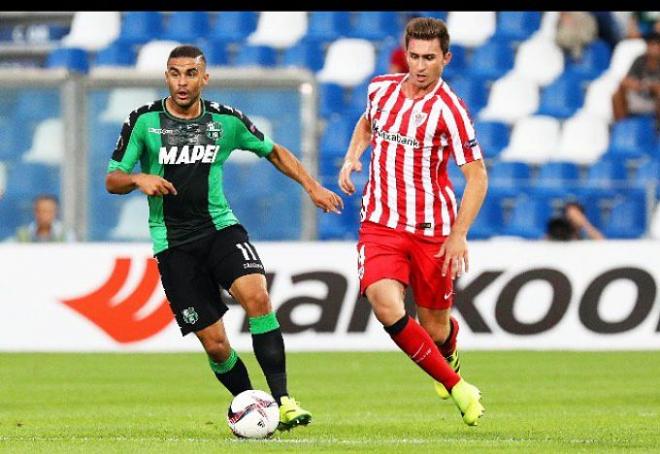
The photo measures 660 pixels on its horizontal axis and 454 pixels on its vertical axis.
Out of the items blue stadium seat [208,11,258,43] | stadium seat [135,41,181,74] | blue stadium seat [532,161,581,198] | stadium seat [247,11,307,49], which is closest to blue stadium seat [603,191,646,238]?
blue stadium seat [532,161,581,198]

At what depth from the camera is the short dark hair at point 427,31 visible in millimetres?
8336

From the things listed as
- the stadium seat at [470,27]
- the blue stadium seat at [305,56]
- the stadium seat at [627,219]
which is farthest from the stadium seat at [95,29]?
the stadium seat at [627,219]

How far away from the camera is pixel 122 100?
16016mm

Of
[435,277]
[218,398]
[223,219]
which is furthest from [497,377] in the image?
[223,219]

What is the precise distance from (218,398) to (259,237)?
194 inches

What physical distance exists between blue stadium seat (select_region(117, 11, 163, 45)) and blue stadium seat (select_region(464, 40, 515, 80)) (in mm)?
4149

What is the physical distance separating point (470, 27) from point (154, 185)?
1348cm

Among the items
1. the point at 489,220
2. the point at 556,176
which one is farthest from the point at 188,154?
the point at 556,176

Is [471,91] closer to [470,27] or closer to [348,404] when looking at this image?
[470,27]

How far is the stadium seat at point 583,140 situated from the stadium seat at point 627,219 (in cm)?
191

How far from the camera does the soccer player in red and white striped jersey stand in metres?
8.35

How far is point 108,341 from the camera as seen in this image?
14797mm

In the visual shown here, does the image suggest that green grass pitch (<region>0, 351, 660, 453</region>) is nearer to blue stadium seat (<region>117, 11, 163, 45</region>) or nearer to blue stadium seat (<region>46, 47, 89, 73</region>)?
blue stadium seat (<region>46, 47, 89, 73</region>)

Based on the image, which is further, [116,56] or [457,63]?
[116,56]
